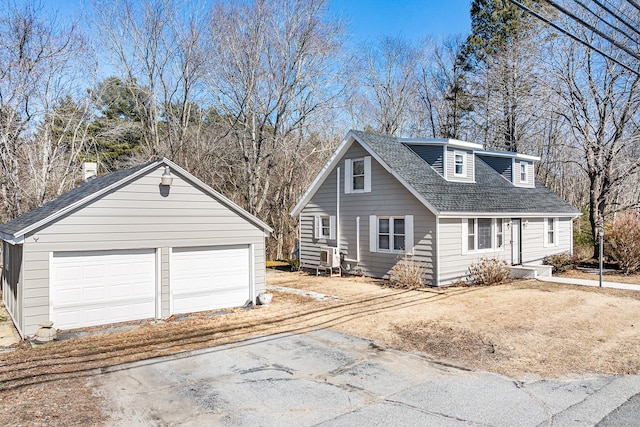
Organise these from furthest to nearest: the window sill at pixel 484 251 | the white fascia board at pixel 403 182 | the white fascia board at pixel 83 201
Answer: the window sill at pixel 484 251 < the white fascia board at pixel 403 182 < the white fascia board at pixel 83 201

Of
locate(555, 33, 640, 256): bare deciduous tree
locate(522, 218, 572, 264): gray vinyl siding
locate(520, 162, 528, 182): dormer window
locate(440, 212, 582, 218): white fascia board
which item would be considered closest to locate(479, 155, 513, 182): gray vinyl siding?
locate(520, 162, 528, 182): dormer window

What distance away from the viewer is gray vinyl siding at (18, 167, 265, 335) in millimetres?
8422

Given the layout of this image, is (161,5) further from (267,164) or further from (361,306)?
(361,306)

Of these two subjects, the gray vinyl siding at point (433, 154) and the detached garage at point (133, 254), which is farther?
the gray vinyl siding at point (433, 154)

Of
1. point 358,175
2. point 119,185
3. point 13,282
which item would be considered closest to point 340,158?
point 358,175

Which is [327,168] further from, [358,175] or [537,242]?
[537,242]

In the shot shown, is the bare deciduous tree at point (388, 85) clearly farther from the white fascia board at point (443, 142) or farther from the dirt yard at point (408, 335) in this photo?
the dirt yard at point (408, 335)

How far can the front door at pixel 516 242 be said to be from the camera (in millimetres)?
17078

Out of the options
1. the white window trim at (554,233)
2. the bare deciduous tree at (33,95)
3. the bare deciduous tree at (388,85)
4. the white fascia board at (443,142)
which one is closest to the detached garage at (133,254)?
the bare deciduous tree at (33,95)

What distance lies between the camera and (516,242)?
56.7ft

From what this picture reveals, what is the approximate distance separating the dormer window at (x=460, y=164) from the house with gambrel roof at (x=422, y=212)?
4 centimetres

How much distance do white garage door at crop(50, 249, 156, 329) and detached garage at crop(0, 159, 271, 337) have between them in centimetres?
2

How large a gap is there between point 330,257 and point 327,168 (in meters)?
3.63

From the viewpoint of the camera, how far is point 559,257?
58.2 feet
